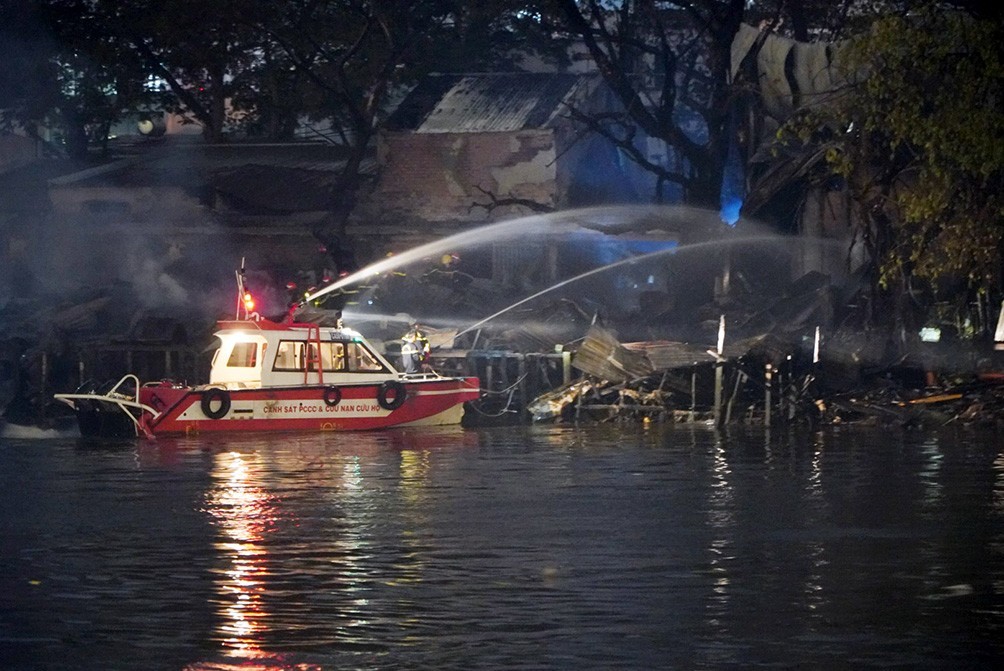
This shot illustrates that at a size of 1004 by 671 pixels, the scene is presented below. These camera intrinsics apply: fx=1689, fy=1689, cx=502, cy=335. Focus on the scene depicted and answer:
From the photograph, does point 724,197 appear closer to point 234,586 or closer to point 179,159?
point 179,159

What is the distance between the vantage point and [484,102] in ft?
168

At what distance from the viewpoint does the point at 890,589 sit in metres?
17.2

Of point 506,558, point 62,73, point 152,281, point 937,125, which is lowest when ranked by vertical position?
point 506,558

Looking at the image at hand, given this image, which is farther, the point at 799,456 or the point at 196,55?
the point at 196,55

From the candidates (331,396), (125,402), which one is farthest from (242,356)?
(125,402)

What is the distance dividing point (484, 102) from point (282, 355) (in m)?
18.9

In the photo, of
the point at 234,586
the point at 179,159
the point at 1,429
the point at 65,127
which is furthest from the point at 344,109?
the point at 234,586

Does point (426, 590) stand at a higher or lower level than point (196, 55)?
lower

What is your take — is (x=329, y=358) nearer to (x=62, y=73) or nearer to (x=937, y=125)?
(x=937, y=125)

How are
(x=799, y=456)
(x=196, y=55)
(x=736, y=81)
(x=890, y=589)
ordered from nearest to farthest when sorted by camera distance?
(x=890, y=589) < (x=799, y=456) < (x=736, y=81) < (x=196, y=55)

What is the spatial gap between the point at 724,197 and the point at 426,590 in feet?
106

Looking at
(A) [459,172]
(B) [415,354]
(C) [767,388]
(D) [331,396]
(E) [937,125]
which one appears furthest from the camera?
(A) [459,172]

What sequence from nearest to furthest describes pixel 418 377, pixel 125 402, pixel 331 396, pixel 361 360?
1. pixel 125 402
2. pixel 331 396
3. pixel 361 360
4. pixel 418 377

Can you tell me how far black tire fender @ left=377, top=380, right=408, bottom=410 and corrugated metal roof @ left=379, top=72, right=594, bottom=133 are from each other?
15.3 metres
